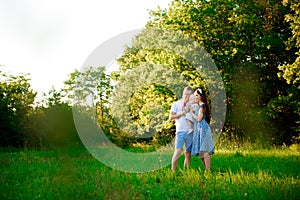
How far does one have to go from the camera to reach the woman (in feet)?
23.8

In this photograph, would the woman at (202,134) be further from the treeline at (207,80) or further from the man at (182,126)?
the treeline at (207,80)

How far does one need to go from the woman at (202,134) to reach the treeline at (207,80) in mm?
7584

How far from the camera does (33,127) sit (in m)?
14.3

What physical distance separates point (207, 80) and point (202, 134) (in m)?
9.54

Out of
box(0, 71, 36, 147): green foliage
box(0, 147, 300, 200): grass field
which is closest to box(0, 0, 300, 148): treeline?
box(0, 71, 36, 147): green foliage

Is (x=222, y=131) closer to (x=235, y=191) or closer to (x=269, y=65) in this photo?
(x=269, y=65)

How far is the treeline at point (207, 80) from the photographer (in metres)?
15.7

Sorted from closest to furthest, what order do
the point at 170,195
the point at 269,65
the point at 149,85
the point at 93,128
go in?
the point at 170,195 < the point at 93,128 < the point at 149,85 < the point at 269,65

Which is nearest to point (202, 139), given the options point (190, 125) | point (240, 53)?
point (190, 125)

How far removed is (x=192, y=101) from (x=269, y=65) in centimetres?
1155

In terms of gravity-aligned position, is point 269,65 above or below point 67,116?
above

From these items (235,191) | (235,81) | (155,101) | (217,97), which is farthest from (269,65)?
(235,191)

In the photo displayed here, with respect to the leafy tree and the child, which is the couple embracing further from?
the leafy tree

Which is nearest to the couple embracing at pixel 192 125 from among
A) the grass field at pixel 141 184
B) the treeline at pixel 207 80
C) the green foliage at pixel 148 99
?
the grass field at pixel 141 184
